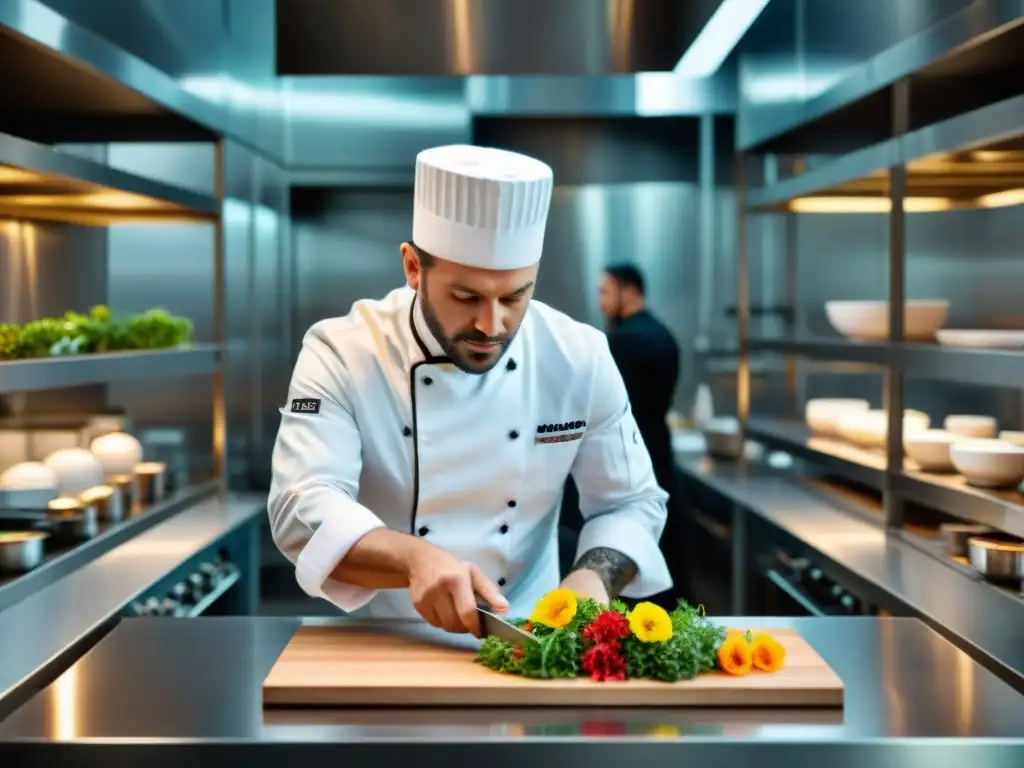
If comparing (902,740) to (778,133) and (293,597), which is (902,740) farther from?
(293,597)

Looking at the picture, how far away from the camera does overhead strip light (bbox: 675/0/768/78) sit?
5.21 ft

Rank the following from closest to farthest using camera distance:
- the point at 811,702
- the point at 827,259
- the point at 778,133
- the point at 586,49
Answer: the point at 811,702, the point at 586,49, the point at 778,133, the point at 827,259

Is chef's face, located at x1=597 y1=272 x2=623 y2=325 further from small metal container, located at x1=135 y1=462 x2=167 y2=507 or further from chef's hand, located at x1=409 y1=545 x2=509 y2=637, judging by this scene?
chef's hand, located at x1=409 y1=545 x2=509 y2=637

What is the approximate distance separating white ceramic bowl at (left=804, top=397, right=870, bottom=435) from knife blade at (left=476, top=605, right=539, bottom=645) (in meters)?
1.86

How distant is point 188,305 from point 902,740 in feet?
8.72

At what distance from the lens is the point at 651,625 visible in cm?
132

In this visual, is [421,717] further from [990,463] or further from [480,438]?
[990,463]

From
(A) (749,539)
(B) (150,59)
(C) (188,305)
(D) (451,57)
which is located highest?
(B) (150,59)

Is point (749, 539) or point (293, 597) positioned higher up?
point (749, 539)

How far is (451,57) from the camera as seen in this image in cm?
177

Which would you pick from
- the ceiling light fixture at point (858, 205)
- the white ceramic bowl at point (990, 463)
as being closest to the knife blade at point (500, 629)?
the white ceramic bowl at point (990, 463)

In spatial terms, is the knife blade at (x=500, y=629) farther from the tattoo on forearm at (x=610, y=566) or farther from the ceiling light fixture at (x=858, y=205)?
the ceiling light fixture at (x=858, y=205)

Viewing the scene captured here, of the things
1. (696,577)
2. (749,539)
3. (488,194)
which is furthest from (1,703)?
(696,577)

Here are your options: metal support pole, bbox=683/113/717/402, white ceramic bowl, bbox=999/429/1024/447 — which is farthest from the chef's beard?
metal support pole, bbox=683/113/717/402
